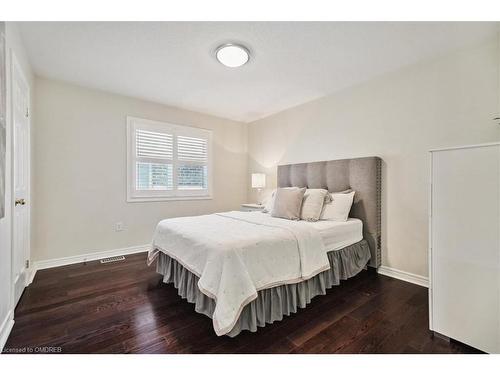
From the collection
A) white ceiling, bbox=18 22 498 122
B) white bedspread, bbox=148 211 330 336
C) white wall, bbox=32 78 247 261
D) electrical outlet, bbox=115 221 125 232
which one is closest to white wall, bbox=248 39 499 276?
white ceiling, bbox=18 22 498 122

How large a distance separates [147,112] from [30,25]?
1800mm

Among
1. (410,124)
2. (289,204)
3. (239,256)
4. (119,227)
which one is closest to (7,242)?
(239,256)

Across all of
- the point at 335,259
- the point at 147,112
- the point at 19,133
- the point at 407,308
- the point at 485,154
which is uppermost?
the point at 147,112

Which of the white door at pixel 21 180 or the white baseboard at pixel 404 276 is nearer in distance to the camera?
the white door at pixel 21 180

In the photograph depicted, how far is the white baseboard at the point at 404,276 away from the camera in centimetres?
251

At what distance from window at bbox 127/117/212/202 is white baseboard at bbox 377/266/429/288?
299 centimetres

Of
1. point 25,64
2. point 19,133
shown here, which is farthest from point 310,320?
point 25,64

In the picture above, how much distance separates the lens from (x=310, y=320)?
183 centimetres

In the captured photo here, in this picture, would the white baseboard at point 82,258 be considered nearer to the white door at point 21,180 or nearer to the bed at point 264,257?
the white door at point 21,180

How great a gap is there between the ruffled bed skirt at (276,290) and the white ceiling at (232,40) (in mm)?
2015

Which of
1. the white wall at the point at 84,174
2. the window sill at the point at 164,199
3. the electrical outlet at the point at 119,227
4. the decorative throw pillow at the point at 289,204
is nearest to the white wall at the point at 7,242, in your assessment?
the white wall at the point at 84,174

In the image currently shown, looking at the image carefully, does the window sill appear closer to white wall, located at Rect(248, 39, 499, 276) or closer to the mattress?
white wall, located at Rect(248, 39, 499, 276)

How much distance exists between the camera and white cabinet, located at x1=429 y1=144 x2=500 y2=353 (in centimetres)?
139

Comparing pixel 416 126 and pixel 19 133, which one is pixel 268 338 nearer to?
pixel 416 126
